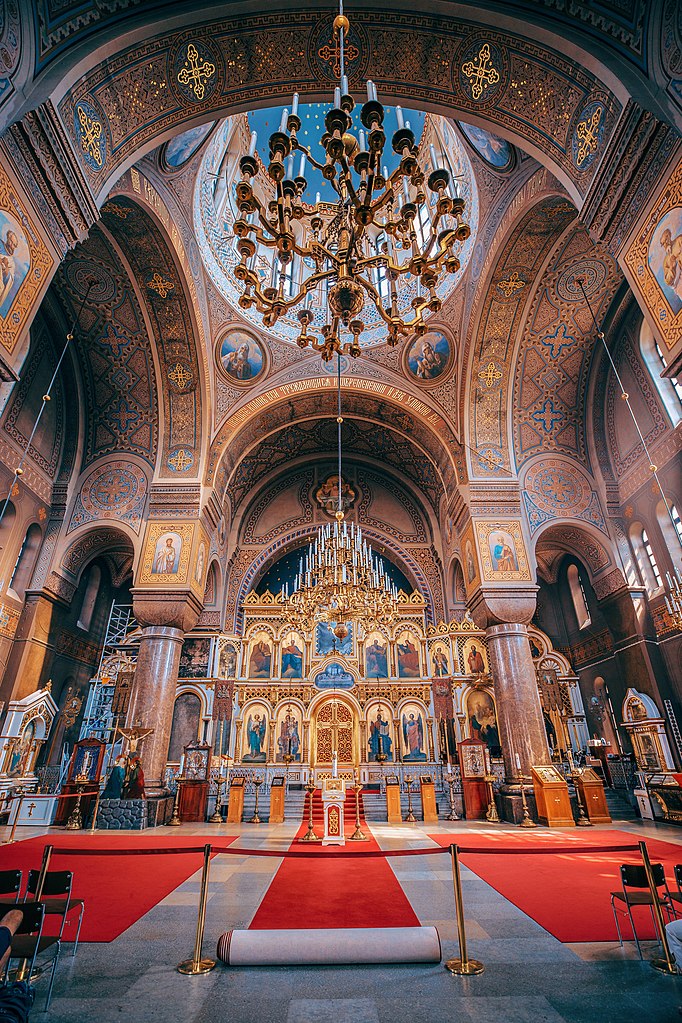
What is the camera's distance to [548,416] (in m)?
13.7

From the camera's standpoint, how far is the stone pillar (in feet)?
34.8

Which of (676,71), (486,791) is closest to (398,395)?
(676,71)

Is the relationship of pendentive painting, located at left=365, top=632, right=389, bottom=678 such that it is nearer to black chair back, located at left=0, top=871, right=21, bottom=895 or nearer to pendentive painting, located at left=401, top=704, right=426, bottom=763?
pendentive painting, located at left=401, top=704, right=426, bottom=763

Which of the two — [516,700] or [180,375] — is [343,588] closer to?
[516,700]

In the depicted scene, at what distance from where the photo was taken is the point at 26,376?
12.1 metres

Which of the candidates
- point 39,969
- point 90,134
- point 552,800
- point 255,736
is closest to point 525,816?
point 552,800

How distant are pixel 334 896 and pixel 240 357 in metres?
12.5

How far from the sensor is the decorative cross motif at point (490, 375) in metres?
12.9

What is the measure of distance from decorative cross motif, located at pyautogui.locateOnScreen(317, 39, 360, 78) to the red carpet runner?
1001 cm

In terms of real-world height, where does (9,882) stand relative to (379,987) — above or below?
above

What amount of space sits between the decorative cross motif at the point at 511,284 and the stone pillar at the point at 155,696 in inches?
433

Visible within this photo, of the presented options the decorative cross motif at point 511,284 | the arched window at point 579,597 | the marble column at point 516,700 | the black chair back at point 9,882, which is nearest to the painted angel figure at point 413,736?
the marble column at point 516,700

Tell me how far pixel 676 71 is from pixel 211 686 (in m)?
16.5

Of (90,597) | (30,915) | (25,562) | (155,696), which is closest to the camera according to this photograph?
(30,915)
